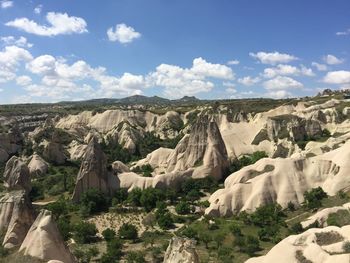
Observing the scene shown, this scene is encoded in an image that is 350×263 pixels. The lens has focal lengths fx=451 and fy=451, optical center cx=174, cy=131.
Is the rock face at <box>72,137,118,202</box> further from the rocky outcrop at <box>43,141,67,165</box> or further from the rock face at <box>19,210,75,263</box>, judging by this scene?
the rock face at <box>19,210,75,263</box>

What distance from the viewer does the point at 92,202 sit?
50.8 m

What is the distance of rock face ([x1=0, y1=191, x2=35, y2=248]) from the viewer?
28.7 meters

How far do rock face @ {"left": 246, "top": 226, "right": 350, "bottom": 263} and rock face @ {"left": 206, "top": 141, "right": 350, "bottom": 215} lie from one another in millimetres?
21820

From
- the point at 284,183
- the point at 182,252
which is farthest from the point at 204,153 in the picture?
the point at 182,252

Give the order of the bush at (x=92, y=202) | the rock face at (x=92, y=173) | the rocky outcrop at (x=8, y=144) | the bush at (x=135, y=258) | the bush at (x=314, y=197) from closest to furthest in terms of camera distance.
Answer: the bush at (x=135, y=258), the bush at (x=314, y=197), the bush at (x=92, y=202), the rock face at (x=92, y=173), the rocky outcrop at (x=8, y=144)

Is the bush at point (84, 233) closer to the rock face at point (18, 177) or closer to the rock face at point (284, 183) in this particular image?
the rock face at point (284, 183)

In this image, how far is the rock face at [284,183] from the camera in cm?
4525

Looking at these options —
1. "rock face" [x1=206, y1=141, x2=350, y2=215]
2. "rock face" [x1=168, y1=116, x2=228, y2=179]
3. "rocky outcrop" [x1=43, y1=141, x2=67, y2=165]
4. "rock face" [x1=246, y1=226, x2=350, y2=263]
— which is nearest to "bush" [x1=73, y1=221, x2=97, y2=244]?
"rock face" [x1=206, y1=141, x2=350, y2=215]

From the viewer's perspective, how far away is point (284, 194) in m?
45.3

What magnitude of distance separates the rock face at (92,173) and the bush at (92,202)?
194cm

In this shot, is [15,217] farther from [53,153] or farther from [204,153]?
[53,153]

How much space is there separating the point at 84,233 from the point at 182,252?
75.5 feet

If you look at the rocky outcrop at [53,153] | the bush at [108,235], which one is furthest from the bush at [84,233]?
the rocky outcrop at [53,153]

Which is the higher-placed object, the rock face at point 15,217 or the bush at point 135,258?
the rock face at point 15,217
